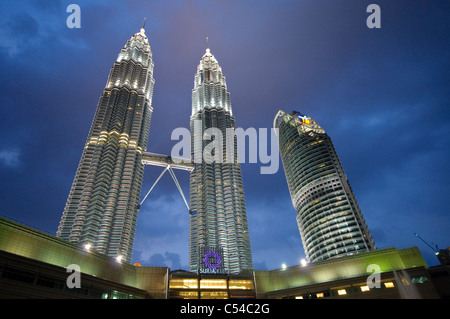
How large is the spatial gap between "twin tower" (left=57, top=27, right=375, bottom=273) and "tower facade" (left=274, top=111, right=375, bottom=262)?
502 mm

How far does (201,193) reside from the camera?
174 m

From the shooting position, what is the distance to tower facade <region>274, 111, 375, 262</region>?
141250 millimetres

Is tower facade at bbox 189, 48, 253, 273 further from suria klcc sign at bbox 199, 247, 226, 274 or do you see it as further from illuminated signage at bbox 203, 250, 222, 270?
illuminated signage at bbox 203, 250, 222, 270

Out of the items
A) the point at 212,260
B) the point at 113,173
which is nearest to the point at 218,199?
the point at 113,173

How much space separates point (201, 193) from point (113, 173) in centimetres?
5379

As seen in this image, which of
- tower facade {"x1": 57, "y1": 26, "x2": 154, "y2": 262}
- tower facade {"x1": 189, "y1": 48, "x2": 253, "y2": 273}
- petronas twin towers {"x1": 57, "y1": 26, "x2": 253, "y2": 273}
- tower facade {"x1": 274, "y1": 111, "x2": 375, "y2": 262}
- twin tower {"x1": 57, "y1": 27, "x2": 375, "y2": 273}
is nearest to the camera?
tower facade {"x1": 57, "y1": 26, "x2": 154, "y2": 262}

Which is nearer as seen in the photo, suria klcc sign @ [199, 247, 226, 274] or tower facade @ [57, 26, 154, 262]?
suria klcc sign @ [199, 247, 226, 274]

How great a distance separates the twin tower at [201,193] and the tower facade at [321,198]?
502 millimetres

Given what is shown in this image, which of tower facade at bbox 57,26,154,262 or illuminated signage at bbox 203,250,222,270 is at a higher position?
tower facade at bbox 57,26,154,262

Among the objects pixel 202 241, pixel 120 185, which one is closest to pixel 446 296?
pixel 202 241

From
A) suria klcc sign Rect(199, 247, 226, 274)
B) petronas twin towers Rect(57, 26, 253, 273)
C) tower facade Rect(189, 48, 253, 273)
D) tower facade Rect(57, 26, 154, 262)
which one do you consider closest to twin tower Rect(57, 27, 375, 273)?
petronas twin towers Rect(57, 26, 253, 273)

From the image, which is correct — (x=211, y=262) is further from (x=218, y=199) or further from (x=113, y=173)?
(x=113, y=173)
